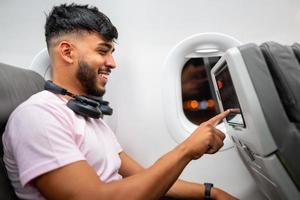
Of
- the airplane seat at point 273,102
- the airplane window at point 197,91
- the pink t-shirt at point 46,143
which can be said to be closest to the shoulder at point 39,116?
the pink t-shirt at point 46,143

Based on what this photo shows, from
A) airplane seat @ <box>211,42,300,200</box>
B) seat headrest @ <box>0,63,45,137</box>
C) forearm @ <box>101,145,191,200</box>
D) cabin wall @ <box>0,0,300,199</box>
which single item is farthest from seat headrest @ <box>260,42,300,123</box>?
cabin wall @ <box>0,0,300,199</box>

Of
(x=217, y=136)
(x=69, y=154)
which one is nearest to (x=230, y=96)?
(x=217, y=136)

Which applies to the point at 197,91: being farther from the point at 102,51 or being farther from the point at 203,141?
the point at 203,141

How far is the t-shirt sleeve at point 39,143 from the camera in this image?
831 mm

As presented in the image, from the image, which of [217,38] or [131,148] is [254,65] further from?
[131,148]

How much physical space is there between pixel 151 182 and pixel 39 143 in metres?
0.37

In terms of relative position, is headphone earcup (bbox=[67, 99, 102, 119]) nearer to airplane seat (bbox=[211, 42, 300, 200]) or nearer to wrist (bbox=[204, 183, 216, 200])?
airplane seat (bbox=[211, 42, 300, 200])

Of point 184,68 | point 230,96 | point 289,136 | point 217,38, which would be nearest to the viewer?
point 289,136

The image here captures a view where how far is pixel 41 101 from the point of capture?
38.5 inches

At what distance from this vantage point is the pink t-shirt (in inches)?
33.1

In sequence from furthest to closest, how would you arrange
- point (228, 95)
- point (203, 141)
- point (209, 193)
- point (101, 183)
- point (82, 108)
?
point (209, 193), point (228, 95), point (82, 108), point (203, 141), point (101, 183)

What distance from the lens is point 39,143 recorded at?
85cm

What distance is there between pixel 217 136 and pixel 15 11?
6.38 ft

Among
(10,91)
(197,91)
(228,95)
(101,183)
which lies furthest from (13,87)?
(197,91)
